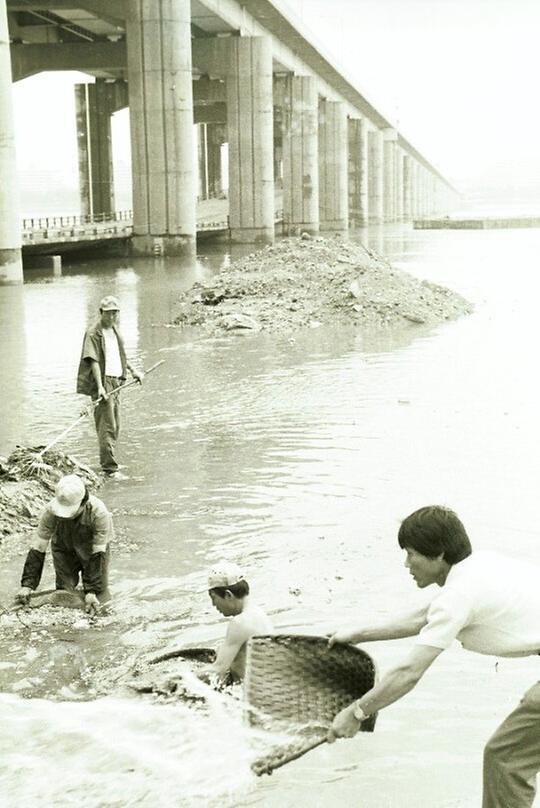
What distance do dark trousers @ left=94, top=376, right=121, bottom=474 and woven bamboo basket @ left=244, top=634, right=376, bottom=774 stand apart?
5.85 meters

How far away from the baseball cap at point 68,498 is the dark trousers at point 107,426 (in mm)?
3758

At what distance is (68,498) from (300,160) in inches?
2720

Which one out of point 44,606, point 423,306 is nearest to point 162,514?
point 44,606

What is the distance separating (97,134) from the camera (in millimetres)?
79000

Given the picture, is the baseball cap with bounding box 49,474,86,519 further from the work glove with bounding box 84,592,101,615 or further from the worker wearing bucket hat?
the worker wearing bucket hat

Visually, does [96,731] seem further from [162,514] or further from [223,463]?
[223,463]

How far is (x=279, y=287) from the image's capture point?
83.1 ft

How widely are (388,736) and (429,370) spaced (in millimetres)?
12153

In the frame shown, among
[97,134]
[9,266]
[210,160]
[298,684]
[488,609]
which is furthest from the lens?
[210,160]

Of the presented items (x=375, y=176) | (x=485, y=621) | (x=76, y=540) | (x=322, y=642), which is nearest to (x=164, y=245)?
(x=76, y=540)

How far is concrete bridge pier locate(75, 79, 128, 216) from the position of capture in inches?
3076

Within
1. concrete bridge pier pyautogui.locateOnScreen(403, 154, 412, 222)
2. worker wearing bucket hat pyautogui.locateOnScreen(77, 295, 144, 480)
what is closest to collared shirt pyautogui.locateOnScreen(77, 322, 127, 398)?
worker wearing bucket hat pyautogui.locateOnScreen(77, 295, 144, 480)

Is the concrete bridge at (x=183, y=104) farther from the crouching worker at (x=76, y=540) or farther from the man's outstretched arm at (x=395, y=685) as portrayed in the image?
the man's outstretched arm at (x=395, y=685)

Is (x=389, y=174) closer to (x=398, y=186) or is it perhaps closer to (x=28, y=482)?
(x=398, y=186)
